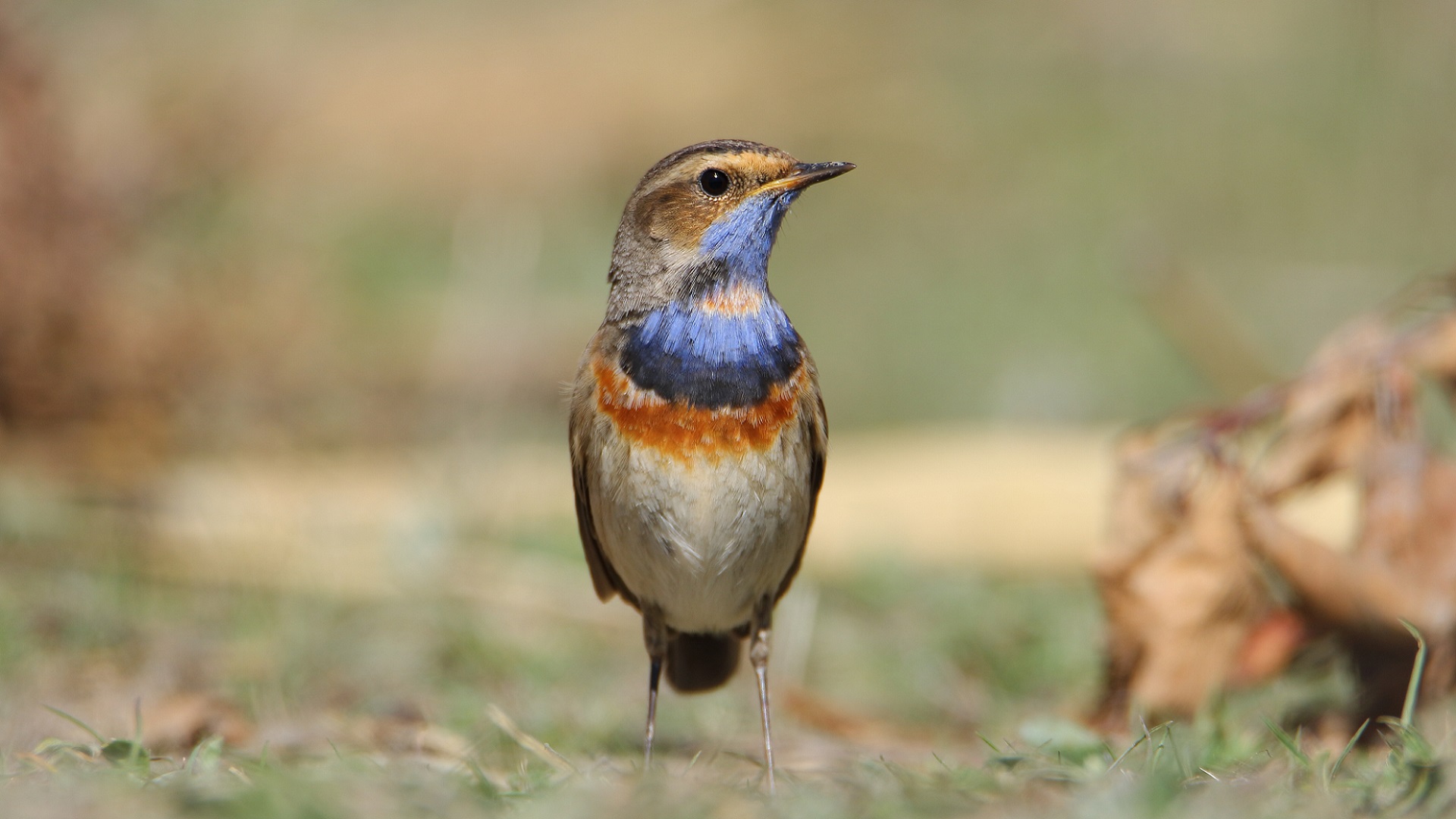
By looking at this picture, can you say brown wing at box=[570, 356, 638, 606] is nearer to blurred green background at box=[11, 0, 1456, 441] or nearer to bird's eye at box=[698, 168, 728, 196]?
bird's eye at box=[698, 168, 728, 196]

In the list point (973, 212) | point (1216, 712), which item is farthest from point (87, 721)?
point (973, 212)

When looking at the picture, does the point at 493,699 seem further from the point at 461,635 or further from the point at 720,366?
the point at 720,366

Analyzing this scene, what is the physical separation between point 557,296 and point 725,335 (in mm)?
6407

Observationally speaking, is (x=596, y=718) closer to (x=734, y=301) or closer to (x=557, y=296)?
(x=734, y=301)

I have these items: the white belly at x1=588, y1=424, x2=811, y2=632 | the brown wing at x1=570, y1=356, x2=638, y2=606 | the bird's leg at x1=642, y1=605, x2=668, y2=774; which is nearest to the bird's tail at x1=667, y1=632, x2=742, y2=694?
the bird's leg at x1=642, y1=605, x2=668, y2=774

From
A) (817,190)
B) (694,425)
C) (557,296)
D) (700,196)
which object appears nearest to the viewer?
(694,425)

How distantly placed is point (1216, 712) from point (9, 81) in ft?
20.9

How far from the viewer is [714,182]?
170 inches

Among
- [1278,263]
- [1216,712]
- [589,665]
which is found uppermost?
[1278,263]

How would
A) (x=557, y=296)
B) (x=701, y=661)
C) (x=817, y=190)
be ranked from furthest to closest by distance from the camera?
(x=817, y=190) → (x=557, y=296) → (x=701, y=661)

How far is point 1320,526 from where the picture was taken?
6.33 meters

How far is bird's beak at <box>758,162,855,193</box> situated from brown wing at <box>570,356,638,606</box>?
0.77 meters

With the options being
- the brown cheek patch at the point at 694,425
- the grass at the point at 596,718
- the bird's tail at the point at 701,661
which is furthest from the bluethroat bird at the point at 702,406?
the grass at the point at 596,718

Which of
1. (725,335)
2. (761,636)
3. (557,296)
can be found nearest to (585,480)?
(725,335)
